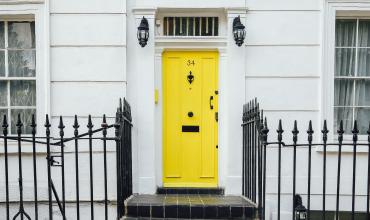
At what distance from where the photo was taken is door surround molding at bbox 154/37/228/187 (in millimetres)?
6176

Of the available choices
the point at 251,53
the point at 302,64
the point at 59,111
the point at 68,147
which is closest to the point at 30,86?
the point at 59,111

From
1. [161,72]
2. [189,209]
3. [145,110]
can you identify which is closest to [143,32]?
[161,72]

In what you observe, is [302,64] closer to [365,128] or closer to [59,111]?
[365,128]

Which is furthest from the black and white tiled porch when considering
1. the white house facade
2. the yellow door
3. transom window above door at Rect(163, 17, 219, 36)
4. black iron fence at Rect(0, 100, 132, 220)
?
transom window above door at Rect(163, 17, 219, 36)

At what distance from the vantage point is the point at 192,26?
6305 mm

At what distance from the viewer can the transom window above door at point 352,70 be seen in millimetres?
6254

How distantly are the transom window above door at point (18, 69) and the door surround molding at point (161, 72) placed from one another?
6.25 ft

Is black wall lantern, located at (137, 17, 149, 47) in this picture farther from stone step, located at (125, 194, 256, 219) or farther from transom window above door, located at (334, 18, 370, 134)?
transom window above door, located at (334, 18, 370, 134)

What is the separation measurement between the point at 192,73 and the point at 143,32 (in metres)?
1.00

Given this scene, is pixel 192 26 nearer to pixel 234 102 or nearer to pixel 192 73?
pixel 192 73

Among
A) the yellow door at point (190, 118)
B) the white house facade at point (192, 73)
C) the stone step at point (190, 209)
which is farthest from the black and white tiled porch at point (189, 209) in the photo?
the yellow door at point (190, 118)

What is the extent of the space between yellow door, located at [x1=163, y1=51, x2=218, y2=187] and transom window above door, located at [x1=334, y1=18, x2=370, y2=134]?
6.26 feet

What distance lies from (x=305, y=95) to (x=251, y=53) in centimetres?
103

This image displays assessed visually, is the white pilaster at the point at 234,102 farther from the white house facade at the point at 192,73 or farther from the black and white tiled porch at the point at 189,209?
the black and white tiled porch at the point at 189,209
